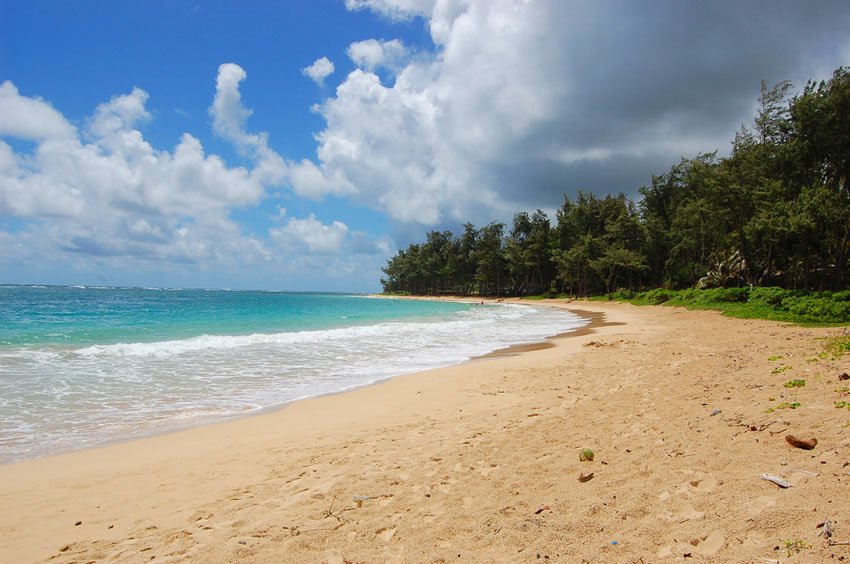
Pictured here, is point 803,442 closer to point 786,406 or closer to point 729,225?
point 786,406

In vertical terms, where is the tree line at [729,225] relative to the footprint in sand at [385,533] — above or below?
above

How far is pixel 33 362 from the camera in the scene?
49.5 ft

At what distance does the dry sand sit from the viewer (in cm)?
332

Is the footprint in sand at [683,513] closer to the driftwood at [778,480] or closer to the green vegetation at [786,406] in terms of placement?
the driftwood at [778,480]

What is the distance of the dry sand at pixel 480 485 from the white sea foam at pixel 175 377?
169cm

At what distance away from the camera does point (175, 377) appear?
42.9 feet

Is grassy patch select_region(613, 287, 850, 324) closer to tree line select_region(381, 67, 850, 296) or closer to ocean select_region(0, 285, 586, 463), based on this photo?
tree line select_region(381, 67, 850, 296)

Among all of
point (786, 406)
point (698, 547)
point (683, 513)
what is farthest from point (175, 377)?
point (786, 406)

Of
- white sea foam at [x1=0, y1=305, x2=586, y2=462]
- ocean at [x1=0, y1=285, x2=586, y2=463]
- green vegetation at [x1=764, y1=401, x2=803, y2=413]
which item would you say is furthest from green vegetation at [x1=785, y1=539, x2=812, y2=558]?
white sea foam at [x1=0, y1=305, x2=586, y2=462]

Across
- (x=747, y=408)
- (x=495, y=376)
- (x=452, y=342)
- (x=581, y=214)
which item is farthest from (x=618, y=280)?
(x=747, y=408)

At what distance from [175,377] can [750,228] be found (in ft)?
125

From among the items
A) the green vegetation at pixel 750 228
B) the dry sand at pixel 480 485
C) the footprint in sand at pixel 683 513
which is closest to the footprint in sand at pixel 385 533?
the dry sand at pixel 480 485

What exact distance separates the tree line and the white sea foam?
2397 centimetres

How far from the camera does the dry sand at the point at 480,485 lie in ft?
10.9
